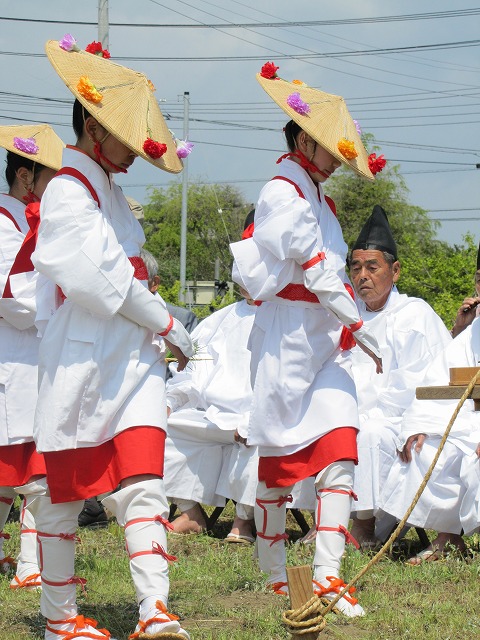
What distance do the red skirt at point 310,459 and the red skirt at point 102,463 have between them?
1.07 meters

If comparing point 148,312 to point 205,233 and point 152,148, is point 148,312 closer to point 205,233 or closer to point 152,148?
point 152,148

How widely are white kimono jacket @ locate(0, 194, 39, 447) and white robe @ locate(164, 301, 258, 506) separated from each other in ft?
7.36

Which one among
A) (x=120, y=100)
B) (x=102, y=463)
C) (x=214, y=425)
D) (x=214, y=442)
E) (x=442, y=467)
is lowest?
(x=214, y=442)

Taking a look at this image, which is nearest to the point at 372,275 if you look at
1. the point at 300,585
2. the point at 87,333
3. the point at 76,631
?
the point at 87,333

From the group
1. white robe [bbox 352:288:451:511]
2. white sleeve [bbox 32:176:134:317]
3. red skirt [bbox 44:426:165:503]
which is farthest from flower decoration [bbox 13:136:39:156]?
white robe [bbox 352:288:451:511]

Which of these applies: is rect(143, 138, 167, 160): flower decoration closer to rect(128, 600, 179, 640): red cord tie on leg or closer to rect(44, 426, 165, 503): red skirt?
rect(44, 426, 165, 503): red skirt

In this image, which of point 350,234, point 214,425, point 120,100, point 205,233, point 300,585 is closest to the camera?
point 300,585

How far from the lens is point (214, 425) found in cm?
784

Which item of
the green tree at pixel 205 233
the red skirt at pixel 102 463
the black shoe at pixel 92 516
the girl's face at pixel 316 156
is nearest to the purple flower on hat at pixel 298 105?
the girl's face at pixel 316 156

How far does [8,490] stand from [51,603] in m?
1.47

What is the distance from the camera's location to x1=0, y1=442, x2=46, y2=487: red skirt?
221 inches

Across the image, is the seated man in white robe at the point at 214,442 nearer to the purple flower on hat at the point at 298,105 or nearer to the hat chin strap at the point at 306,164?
the hat chin strap at the point at 306,164

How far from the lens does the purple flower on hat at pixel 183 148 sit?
4914mm

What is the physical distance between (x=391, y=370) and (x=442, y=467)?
995 millimetres
